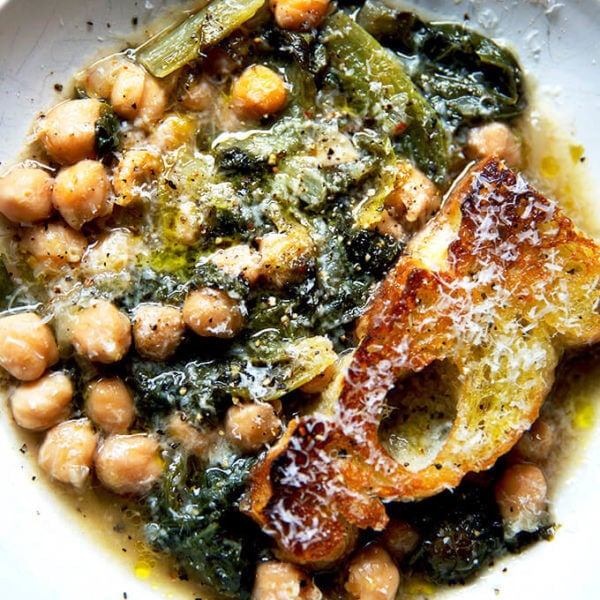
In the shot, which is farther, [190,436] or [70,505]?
[70,505]

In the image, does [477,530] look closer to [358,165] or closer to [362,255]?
[362,255]

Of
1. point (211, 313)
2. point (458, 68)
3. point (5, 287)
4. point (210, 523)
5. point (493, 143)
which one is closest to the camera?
point (211, 313)

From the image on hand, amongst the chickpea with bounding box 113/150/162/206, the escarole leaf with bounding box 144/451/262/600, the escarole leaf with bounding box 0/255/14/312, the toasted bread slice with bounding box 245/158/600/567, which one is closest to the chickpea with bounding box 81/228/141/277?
the chickpea with bounding box 113/150/162/206

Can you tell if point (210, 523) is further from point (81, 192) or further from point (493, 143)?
point (493, 143)

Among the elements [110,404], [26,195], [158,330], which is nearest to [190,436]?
[110,404]

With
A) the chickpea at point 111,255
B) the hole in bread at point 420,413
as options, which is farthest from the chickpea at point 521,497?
the chickpea at point 111,255

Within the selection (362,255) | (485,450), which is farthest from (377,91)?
(485,450)

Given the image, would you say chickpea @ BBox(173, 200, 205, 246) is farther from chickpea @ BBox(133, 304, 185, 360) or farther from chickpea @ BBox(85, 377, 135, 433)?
chickpea @ BBox(85, 377, 135, 433)
